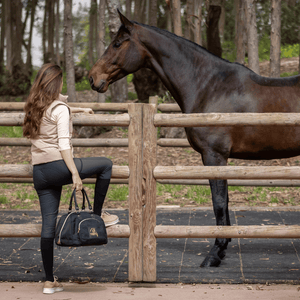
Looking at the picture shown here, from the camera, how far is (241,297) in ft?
10.6

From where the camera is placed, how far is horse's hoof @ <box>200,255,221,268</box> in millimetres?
3996

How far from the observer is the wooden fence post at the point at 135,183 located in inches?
142

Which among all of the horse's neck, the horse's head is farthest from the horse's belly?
the horse's head

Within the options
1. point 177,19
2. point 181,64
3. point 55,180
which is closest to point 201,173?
point 55,180

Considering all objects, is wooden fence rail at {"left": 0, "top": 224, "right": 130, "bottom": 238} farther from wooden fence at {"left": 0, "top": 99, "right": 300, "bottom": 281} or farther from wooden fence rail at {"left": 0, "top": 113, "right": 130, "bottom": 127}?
wooden fence rail at {"left": 0, "top": 113, "right": 130, "bottom": 127}

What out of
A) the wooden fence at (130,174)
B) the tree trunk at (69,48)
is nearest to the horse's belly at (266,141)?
the wooden fence at (130,174)

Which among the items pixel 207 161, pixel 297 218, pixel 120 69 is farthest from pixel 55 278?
pixel 297 218

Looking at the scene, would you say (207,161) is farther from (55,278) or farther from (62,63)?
(62,63)

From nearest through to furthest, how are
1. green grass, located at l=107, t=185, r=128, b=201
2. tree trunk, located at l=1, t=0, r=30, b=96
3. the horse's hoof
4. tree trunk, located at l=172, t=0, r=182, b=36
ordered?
the horse's hoof → green grass, located at l=107, t=185, r=128, b=201 → tree trunk, located at l=172, t=0, r=182, b=36 → tree trunk, located at l=1, t=0, r=30, b=96

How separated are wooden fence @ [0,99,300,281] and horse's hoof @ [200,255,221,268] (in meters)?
0.52

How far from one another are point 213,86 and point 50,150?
1942mm

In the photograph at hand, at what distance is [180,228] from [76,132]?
7.43 metres

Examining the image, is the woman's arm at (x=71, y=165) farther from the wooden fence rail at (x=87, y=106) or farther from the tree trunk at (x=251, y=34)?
the tree trunk at (x=251, y=34)

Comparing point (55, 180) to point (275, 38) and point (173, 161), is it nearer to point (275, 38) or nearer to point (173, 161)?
point (173, 161)
